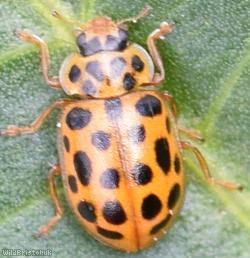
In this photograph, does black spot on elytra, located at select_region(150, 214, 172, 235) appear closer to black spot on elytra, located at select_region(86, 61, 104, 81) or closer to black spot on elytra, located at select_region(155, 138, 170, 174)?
black spot on elytra, located at select_region(155, 138, 170, 174)

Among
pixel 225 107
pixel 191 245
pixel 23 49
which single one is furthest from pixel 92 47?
pixel 191 245

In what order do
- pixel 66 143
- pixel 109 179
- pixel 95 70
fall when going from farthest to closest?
pixel 95 70 → pixel 66 143 → pixel 109 179

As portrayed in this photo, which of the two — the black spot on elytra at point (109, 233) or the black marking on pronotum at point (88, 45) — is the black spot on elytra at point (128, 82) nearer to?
the black marking on pronotum at point (88, 45)

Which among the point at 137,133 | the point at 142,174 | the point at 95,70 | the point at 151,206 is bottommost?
the point at 151,206

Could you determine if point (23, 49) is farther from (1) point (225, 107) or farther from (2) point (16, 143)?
(1) point (225, 107)

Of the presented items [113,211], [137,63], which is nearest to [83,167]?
[113,211]

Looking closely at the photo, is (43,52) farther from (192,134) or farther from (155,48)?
(192,134)

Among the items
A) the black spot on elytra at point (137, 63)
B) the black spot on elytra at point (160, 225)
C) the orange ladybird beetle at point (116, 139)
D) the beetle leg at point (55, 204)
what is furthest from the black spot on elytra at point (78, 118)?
the black spot on elytra at point (160, 225)
